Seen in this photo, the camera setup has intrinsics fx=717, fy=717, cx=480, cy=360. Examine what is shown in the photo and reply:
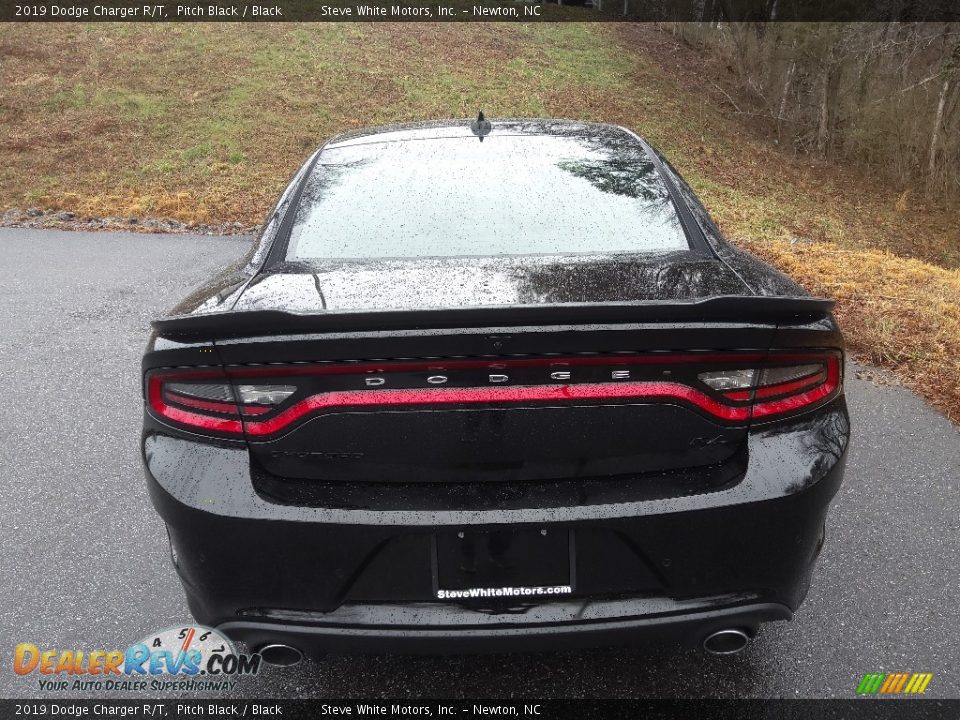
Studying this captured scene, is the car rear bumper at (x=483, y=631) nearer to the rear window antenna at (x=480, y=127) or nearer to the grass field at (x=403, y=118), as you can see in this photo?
the rear window antenna at (x=480, y=127)

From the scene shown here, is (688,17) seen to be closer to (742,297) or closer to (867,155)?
(867,155)

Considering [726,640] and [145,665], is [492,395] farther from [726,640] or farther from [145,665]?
[145,665]

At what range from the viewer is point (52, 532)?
10.0 ft

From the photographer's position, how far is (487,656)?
235cm

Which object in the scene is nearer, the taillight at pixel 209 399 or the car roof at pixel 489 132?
the taillight at pixel 209 399

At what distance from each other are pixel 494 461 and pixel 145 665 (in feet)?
4.90

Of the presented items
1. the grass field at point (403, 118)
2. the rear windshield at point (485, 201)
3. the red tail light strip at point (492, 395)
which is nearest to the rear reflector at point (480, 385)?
the red tail light strip at point (492, 395)

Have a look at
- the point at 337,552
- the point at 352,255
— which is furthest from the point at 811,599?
the point at 352,255

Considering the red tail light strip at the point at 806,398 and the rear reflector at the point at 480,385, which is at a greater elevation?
the rear reflector at the point at 480,385
